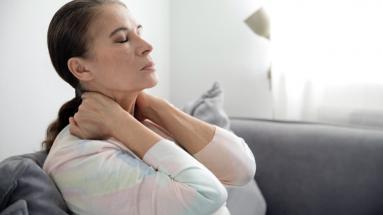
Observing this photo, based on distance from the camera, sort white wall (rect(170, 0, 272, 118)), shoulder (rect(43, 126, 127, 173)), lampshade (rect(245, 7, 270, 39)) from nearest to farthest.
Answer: shoulder (rect(43, 126, 127, 173)) → lampshade (rect(245, 7, 270, 39)) → white wall (rect(170, 0, 272, 118))

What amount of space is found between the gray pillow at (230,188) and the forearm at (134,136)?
728 millimetres

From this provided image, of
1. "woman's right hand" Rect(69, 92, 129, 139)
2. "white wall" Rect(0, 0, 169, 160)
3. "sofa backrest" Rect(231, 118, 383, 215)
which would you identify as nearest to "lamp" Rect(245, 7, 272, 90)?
"sofa backrest" Rect(231, 118, 383, 215)

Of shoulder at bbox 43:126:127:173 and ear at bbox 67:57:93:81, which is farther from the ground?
ear at bbox 67:57:93:81

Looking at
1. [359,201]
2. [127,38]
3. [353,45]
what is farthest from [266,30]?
[127,38]

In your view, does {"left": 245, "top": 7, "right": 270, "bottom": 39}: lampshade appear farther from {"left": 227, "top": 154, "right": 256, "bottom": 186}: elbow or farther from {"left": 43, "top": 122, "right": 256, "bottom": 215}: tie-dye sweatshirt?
{"left": 43, "top": 122, "right": 256, "bottom": 215}: tie-dye sweatshirt

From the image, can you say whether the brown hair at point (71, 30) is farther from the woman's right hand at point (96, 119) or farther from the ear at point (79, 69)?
the woman's right hand at point (96, 119)

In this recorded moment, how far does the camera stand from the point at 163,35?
2.30 metres

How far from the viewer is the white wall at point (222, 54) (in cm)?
223

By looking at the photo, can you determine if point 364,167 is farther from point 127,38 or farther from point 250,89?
point 127,38

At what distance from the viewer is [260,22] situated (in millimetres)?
2119

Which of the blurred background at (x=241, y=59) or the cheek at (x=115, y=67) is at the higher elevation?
the cheek at (x=115, y=67)

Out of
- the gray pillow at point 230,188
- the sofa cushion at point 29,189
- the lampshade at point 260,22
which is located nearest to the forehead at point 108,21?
the sofa cushion at point 29,189

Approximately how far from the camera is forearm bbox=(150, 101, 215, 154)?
119 centimetres

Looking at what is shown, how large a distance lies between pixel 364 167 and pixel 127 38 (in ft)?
3.57
